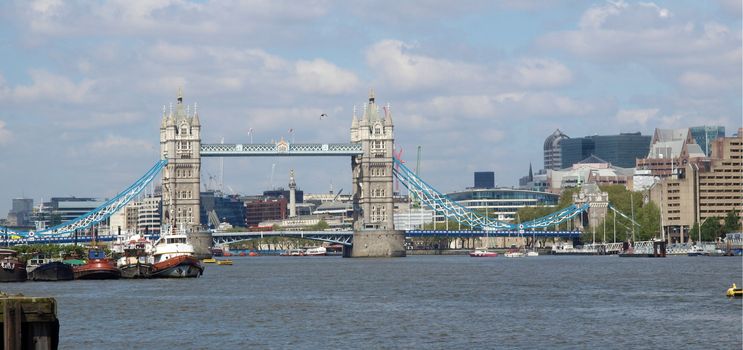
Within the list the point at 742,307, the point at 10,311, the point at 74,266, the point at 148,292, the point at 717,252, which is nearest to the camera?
the point at 10,311

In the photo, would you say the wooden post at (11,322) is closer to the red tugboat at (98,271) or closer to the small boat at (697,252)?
the red tugboat at (98,271)

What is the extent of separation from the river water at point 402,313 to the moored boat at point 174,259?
2.60 metres

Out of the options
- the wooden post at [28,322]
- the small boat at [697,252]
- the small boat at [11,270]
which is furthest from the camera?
the small boat at [697,252]

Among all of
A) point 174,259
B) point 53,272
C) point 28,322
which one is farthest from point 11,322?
point 174,259

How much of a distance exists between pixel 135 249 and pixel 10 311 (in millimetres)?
77492

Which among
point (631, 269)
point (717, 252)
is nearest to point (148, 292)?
point (631, 269)

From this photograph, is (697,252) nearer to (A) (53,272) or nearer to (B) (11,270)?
(A) (53,272)

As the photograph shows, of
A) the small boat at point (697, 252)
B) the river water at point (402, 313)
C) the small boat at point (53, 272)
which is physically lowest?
the river water at point (402, 313)

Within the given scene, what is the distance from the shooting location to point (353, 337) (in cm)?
5794

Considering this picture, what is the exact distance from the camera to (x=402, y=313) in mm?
69875

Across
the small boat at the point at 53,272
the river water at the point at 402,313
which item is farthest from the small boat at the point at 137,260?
the small boat at the point at 53,272

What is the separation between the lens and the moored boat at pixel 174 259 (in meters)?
109

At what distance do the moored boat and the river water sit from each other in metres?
2.60

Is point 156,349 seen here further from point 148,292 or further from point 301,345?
point 148,292
